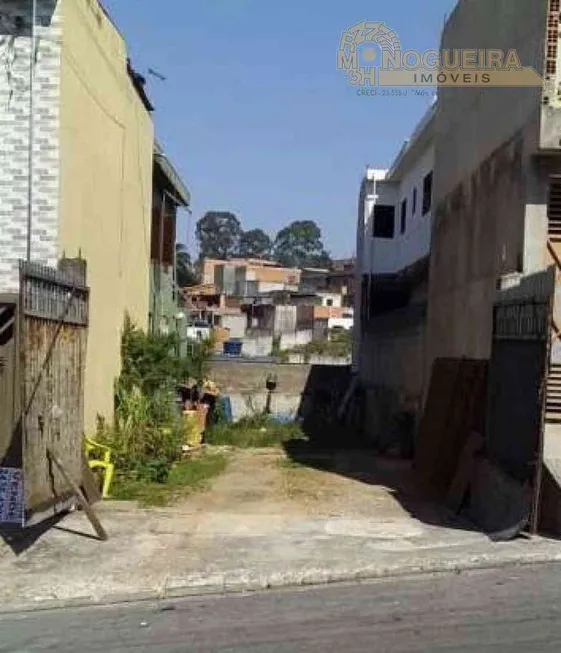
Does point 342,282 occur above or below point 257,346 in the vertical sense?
above

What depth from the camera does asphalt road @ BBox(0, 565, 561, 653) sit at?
19.2 ft

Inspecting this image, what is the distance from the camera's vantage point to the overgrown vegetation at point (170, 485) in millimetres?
11430

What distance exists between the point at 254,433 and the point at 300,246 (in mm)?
122468

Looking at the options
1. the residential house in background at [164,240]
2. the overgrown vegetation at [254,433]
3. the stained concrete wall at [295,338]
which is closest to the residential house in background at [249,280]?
the stained concrete wall at [295,338]

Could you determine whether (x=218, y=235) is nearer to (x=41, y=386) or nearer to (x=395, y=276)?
(x=395, y=276)

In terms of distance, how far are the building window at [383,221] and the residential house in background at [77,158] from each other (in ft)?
52.7

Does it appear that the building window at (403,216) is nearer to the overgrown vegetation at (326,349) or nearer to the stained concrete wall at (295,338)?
the overgrown vegetation at (326,349)

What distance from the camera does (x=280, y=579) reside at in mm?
7684

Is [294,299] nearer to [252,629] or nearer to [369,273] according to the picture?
[369,273]

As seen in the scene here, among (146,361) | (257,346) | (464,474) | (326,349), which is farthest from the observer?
(257,346)

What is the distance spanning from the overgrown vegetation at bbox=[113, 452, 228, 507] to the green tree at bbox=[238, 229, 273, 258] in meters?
128

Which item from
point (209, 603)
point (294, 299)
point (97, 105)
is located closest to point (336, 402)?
point (97, 105)

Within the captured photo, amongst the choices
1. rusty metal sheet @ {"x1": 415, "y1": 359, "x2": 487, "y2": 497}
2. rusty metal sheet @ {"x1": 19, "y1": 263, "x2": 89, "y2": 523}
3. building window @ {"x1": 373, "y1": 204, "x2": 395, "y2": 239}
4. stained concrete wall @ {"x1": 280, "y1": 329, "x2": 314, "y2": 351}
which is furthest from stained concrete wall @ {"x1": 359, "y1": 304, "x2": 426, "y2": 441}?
stained concrete wall @ {"x1": 280, "y1": 329, "x2": 314, "y2": 351}

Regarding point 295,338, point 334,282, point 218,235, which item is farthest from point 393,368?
point 218,235
